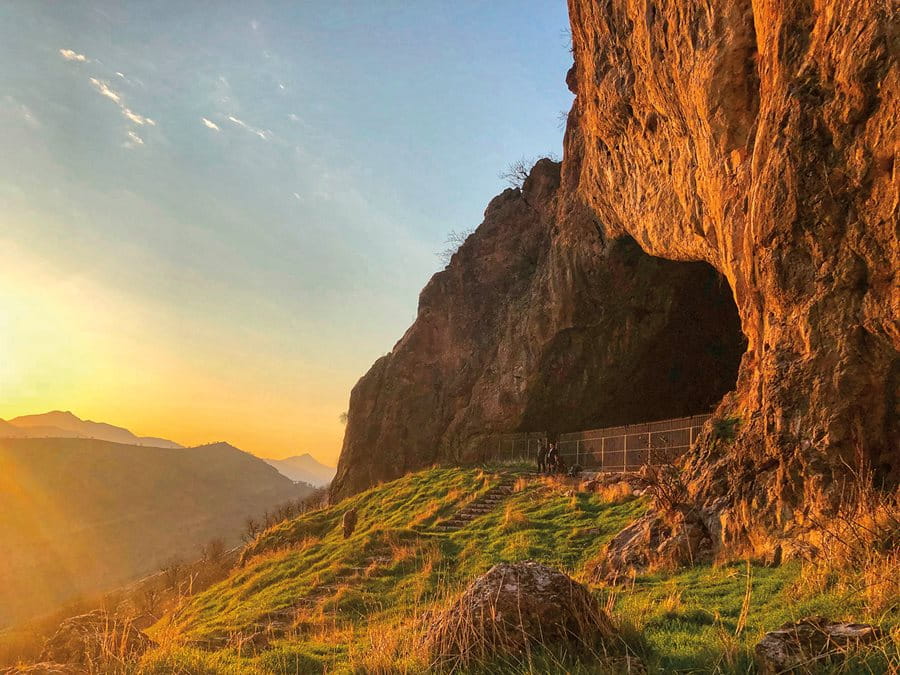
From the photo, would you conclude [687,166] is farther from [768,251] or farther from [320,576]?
[320,576]

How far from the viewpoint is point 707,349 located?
3569cm

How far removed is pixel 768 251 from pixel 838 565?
238 inches

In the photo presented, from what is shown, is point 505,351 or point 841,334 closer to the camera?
point 841,334

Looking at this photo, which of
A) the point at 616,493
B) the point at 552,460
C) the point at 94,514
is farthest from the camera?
the point at 94,514

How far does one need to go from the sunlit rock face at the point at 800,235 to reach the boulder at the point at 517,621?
568 cm

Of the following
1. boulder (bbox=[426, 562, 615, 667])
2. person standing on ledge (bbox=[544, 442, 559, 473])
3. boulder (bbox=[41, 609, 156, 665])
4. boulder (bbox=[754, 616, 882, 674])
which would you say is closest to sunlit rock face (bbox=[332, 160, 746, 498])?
person standing on ledge (bbox=[544, 442, 559, 473])

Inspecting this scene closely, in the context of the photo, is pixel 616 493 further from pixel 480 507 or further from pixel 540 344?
pixel 540 344

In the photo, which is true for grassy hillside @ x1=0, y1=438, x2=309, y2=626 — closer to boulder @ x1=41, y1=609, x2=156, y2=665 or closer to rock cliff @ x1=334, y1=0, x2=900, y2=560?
rock cliff @ x1=334, y1=0, x2=900, y2=560

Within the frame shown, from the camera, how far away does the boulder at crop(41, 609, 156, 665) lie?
17.8ft

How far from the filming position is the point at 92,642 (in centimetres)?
578

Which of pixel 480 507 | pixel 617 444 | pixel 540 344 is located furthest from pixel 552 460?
pixel 540 344

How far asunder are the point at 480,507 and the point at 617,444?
7.66 meters

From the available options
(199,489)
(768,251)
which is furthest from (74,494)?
(768,251)

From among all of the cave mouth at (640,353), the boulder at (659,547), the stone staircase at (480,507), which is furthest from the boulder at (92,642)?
the cave mouth at (640,353)
